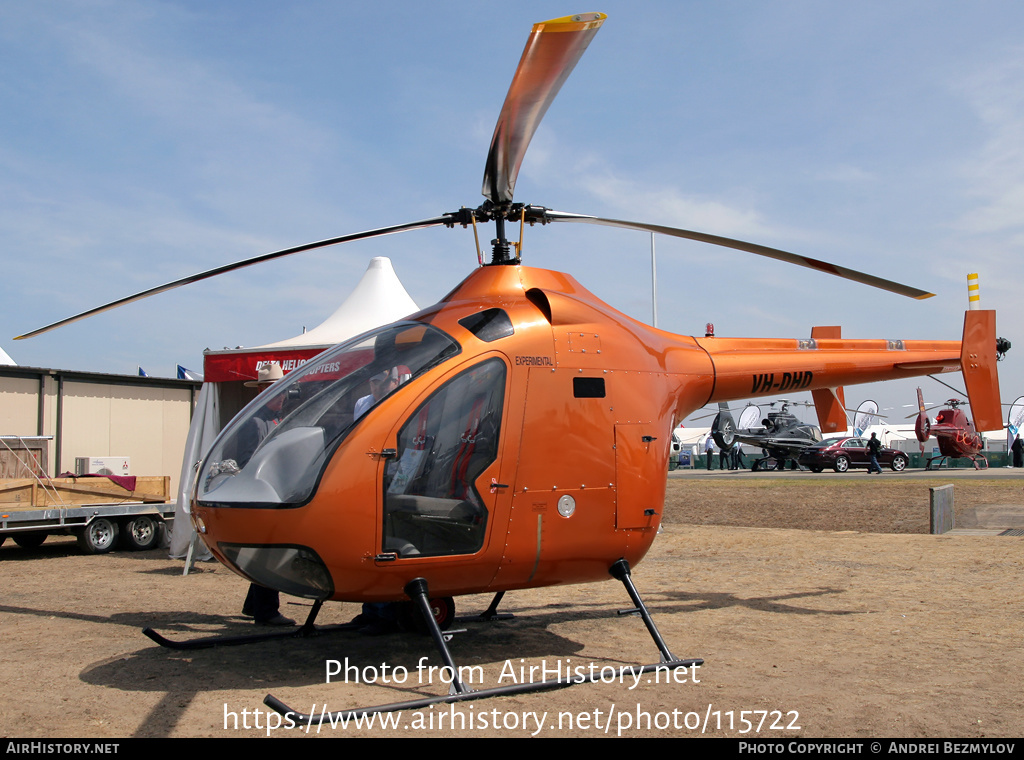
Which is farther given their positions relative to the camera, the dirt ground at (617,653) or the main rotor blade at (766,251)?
the main rotor blade at (766,251)

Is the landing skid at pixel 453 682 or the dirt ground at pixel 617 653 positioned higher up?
the landing skid at pixel 453 682

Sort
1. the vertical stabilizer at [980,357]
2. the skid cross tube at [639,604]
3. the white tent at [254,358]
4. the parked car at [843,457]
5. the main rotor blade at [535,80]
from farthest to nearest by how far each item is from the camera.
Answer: the parked car at [843,457] < the white tent at [254,358] < the vertical stabilizer at [980,357] < the skid cross tube at [639,604] < the main rotor blade at [535,80]

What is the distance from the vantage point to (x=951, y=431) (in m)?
35.2

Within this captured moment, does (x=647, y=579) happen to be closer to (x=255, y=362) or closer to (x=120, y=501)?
(x=255, y=362)

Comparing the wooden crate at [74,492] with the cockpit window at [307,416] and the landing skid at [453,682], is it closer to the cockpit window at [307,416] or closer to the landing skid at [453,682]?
the cockpit window at [307,416]

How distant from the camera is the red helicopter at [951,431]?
115 ft

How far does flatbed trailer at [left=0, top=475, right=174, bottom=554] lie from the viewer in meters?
12.0

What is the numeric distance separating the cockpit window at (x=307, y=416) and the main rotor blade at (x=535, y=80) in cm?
127

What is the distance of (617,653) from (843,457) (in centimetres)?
3041

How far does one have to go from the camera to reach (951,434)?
35.2m

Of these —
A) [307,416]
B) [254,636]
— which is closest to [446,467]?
[307,416]

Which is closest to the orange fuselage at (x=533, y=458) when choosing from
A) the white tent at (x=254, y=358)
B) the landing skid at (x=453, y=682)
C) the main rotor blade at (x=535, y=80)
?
the landing skid at (x=453, y=682)

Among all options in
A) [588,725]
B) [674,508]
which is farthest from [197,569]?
[674,508]

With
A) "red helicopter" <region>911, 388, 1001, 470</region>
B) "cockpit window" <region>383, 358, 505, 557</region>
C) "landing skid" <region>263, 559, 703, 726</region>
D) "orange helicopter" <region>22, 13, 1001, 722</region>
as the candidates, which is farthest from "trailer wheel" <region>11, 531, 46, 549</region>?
"red helicopter" <region>911, 388, 1001, 470</region>
